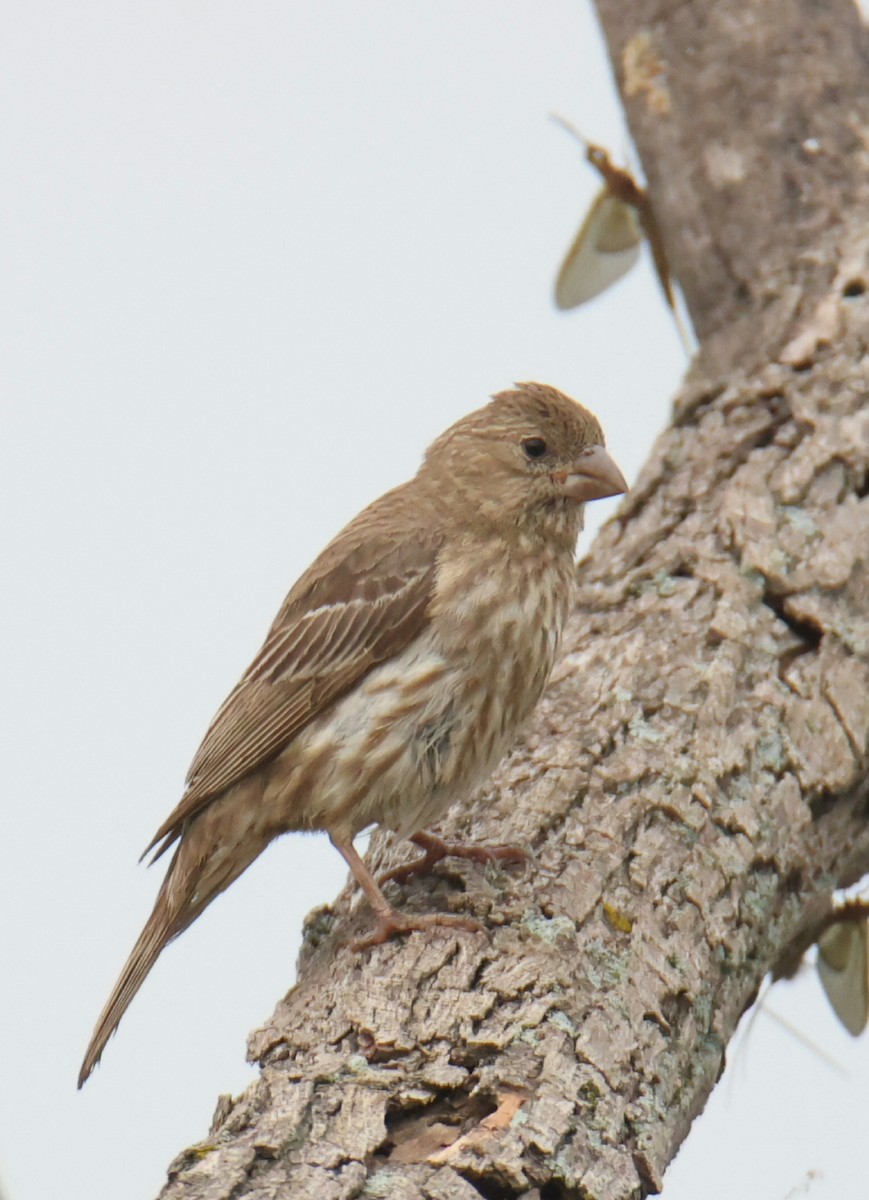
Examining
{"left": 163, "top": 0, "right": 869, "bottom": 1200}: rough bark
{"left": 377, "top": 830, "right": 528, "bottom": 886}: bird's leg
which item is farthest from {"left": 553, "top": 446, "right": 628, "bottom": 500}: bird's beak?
{"left": 377, "top": 830, "right": 528, "bottom": 886}: bird's leg

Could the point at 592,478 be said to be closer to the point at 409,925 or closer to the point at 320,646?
the point at 320,646

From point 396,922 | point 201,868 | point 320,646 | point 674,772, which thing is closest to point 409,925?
point 396,922

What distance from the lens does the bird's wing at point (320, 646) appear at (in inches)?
177

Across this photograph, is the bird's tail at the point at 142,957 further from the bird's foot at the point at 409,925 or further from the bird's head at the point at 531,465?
the bird's head at the point at 531,465

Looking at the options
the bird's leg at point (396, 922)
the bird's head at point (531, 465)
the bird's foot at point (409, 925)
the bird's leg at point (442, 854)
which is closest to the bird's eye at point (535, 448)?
the bird's head at point (531, 465)

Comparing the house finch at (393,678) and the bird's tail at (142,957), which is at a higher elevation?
the house finch at (393,678)

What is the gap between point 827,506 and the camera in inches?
190

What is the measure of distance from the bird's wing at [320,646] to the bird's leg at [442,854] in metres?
0.50

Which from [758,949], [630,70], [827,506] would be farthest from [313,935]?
[630,70]

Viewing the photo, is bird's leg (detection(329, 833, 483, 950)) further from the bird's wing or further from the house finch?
the bird's wing

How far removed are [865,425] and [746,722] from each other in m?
1.25

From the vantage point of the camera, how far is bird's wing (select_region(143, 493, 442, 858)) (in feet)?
14.7

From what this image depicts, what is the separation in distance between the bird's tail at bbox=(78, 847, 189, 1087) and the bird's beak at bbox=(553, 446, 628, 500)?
1.64 metres

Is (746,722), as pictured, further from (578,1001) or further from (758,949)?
(578,1001)
